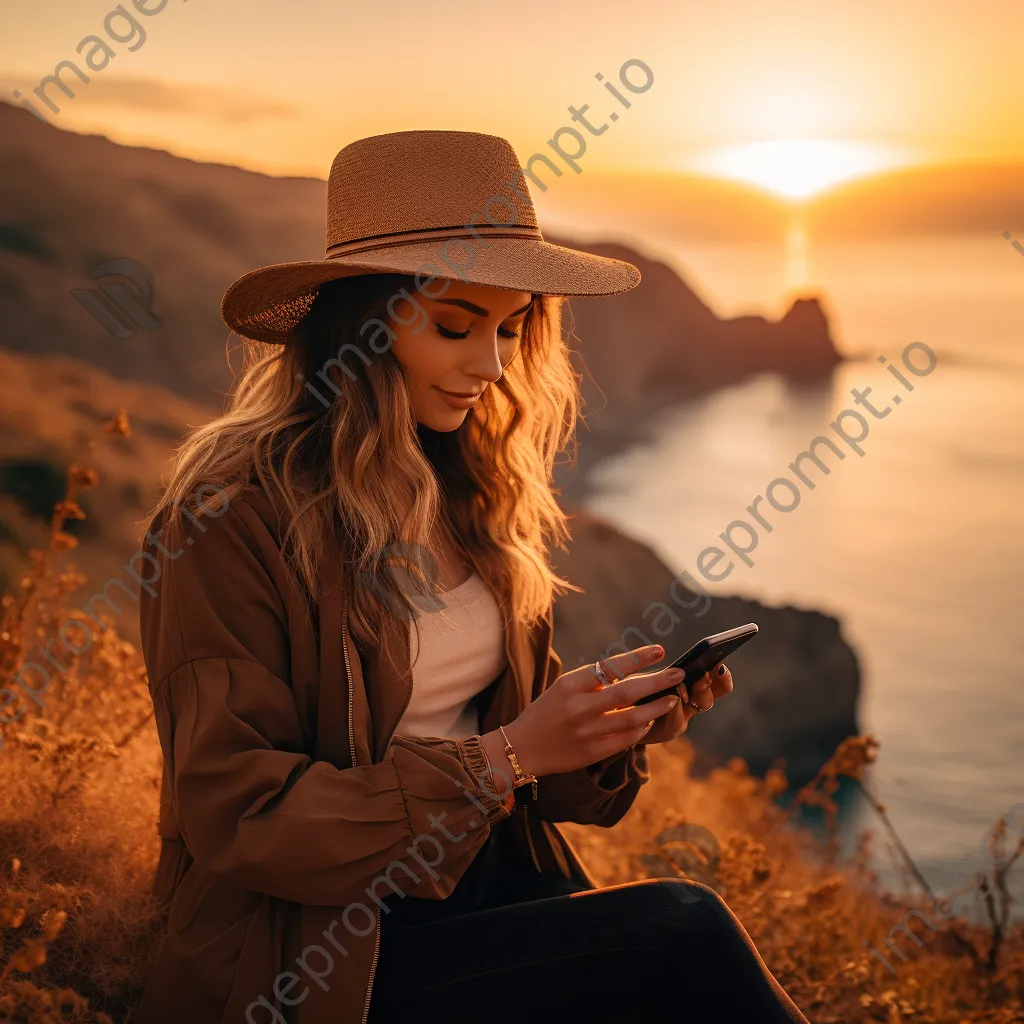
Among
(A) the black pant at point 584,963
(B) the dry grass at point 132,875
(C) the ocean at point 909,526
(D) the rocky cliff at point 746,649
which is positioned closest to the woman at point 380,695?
(A) the black pant at point 584,963

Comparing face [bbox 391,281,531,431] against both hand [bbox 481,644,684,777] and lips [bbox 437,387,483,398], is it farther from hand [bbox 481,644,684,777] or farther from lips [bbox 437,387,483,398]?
hand [bbox 481,644,684,777]

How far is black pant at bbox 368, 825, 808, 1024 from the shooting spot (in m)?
1.74

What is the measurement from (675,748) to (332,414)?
16.7ft

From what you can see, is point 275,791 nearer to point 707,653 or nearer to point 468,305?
point 707,653

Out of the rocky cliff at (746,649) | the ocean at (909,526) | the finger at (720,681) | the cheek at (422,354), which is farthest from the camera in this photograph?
the rocky cliff at (746,649)

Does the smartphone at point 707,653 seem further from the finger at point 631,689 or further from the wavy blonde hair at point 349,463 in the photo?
the wavy blonde hair at point 349,463

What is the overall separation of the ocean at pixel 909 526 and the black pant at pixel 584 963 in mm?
4734

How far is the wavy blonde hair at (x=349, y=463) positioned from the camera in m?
1.87

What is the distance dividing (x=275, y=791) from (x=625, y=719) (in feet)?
1.96

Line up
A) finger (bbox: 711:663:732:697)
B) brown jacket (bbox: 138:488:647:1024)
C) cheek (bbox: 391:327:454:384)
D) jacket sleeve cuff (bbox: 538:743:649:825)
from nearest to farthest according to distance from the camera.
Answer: brown jacket (bbox: 138:488:647:1024) < cheek (bbox: 391:327:454:384) < finger (bbox: 711:663:732:697) < jacket sleeve cuff (bbox: 538:743:649:825)

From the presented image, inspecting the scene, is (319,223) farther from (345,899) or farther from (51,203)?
(345,899)

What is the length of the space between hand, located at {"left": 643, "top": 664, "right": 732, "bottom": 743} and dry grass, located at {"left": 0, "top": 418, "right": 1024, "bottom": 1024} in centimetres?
100

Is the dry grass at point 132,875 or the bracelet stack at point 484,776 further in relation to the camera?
the dry grass at point 132,875

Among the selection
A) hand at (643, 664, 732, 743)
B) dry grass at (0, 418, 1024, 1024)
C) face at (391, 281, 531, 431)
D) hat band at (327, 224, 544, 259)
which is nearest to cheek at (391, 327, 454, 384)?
face at (391, 281, 531, 431)
